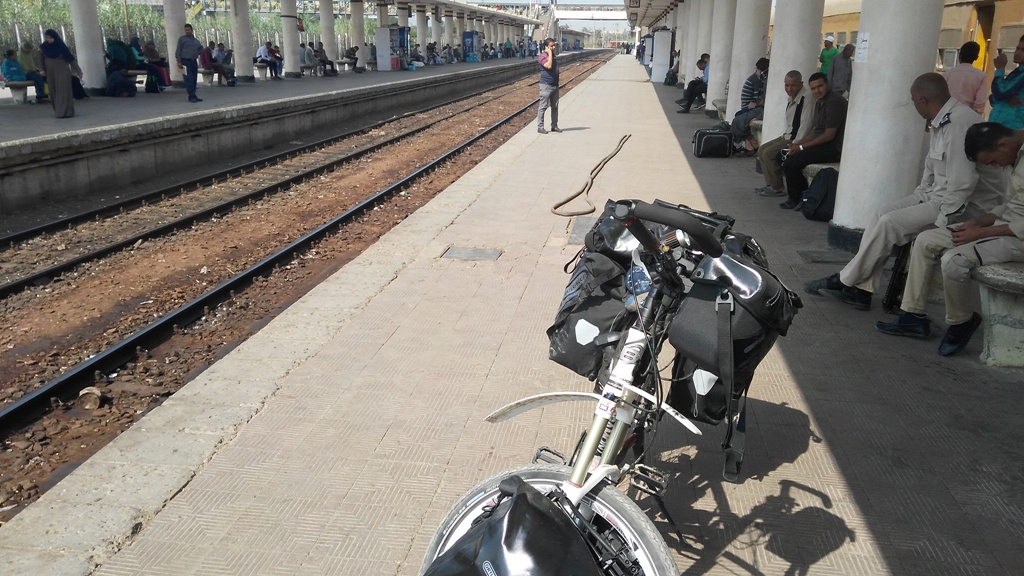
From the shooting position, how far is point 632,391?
7.10 ft

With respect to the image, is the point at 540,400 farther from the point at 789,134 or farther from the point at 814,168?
the point at 789,134

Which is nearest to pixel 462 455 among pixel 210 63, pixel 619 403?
pixel 619 403

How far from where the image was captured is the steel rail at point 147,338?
4.81 m

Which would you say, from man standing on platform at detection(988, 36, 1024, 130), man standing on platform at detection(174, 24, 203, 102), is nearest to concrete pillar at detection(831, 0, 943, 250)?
man standing on platform at detection(988, 36, 1024, 130)

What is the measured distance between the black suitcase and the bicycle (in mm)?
11523

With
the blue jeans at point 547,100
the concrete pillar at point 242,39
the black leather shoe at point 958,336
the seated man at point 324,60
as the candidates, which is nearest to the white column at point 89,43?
the concrete pillar at point 242,39

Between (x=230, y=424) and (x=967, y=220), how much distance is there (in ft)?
14.6

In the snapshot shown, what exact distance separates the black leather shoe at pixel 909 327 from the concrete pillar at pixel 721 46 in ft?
48.2

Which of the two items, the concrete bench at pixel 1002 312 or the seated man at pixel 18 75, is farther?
the seated man at pixel 18 75

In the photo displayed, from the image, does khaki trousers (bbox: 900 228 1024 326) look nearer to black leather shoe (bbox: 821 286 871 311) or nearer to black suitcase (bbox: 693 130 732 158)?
black leather shoe (bbox: 821 286 871 311)

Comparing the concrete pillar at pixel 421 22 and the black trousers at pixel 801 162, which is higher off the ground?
the concrete pillar at pixel 421 22

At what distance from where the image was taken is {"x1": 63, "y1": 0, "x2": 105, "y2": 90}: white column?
19016 mm

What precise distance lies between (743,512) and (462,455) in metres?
1.23

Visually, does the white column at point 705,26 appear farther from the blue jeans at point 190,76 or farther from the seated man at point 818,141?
the seated man at point 818,141
